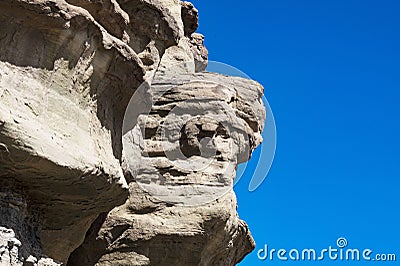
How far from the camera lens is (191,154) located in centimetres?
835

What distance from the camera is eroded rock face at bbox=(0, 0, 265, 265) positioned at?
518 cm

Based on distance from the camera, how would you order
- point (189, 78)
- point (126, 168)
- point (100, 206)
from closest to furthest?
point (100, 206) < point (126, 168) < point (189, 78)

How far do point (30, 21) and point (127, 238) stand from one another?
3.66m

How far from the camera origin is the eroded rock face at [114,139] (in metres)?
5.18

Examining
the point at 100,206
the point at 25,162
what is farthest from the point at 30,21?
the point at 100,206

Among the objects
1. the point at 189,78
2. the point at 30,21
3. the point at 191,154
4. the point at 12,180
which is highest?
the point at 189,78

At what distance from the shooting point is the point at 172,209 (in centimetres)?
823

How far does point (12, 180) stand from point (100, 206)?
4.08ft

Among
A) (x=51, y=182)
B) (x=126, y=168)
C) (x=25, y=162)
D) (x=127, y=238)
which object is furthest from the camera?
(x=127, y=238)

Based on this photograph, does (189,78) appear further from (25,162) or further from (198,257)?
(25,162)

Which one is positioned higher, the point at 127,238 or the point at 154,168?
the point at 154,168

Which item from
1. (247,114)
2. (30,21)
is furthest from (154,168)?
(30,21)

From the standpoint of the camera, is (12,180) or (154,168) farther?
(154,168)

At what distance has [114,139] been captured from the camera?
6453 millimetres
